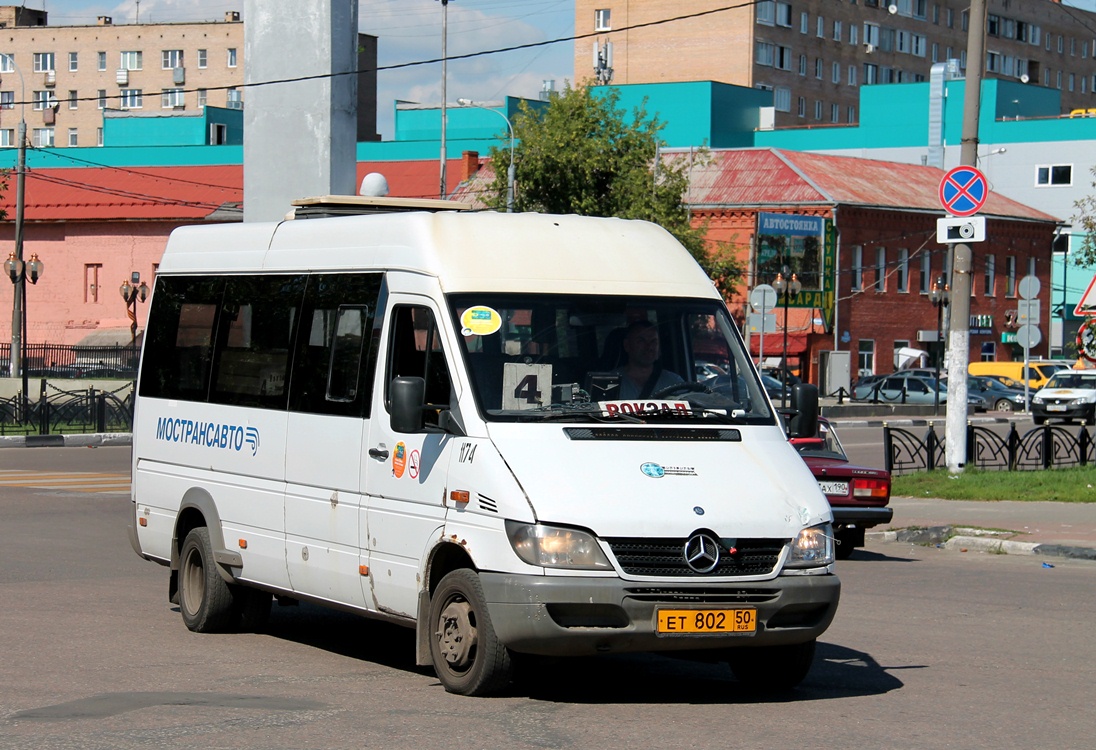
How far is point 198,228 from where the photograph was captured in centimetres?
1139

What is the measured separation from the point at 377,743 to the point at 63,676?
2.50 m

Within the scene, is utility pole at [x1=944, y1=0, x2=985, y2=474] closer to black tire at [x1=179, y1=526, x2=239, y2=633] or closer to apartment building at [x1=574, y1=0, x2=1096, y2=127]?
black tire at [x1=179, y1=526, x2=239, y2=633]

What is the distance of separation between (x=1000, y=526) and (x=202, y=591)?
1069cm

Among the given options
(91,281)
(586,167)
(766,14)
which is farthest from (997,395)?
(766,14)

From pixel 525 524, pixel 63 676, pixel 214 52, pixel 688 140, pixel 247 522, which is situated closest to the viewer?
pixel 525 524

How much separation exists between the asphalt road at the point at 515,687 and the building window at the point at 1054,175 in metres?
80.3

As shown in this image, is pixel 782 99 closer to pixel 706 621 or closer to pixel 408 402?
pixel 408 402

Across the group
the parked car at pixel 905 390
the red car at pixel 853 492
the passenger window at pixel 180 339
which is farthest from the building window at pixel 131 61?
the passenger window at pixel 180 339

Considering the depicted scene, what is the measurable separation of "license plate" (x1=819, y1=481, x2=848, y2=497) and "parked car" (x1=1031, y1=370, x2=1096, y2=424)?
3355cm

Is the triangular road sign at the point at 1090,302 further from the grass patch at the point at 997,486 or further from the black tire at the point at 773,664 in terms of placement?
the black tire at the point at 773,664

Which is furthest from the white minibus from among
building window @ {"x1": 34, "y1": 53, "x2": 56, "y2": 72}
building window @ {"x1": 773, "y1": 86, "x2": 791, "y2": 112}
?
building window @ {"x1": 34, "y1": 53, "x2": 56, "y2": 72}

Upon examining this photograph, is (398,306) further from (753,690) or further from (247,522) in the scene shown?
(753,690)

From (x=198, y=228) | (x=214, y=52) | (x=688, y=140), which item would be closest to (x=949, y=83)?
(x=688, y=140)

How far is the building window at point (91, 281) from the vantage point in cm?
7700
